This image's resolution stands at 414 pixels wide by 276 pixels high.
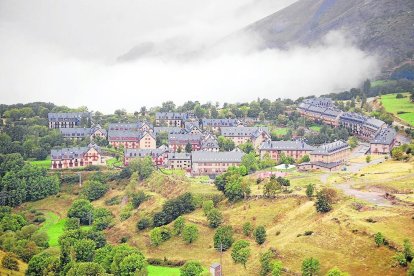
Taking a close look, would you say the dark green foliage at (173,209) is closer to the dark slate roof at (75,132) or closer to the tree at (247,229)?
the tree at (247,229)

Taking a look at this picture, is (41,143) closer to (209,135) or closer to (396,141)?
(209,135)

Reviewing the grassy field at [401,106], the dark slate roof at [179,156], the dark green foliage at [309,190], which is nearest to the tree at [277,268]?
the dark green foliage at [309,190]

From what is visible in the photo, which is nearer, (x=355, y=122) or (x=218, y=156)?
(x=218, y=156)

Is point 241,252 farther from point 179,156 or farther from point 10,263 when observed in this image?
point 179,156

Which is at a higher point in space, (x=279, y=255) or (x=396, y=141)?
(x=396, y=141)

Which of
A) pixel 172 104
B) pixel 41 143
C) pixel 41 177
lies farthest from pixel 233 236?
pixel 172 104

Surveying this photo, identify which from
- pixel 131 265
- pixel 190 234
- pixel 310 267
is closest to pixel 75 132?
pixel 190 234

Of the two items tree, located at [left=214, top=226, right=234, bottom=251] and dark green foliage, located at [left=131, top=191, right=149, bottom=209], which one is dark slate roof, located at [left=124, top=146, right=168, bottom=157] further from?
tree, located at [left=214, top=226, right=234, bottom=251]
